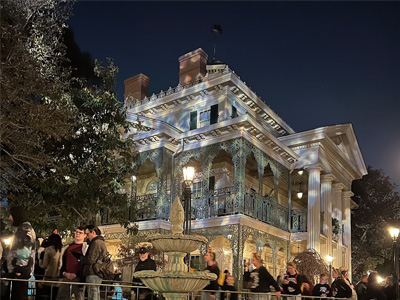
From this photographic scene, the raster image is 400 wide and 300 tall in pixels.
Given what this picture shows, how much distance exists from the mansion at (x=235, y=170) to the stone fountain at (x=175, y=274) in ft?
32.5

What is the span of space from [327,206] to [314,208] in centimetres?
246

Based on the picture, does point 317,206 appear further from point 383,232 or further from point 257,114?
point 383,232

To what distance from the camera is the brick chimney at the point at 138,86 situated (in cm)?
3181

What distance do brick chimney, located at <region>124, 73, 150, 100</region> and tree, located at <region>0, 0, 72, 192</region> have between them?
1762cm

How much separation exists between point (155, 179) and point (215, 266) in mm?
13924

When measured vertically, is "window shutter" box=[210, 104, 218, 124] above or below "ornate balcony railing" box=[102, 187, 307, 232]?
above

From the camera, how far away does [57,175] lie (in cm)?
1329

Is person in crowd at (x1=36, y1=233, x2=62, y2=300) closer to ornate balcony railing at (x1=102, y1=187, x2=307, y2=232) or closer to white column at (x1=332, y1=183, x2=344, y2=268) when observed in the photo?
ornate balcony railing at (x1=102, y1=187, x2=307, y2=232)

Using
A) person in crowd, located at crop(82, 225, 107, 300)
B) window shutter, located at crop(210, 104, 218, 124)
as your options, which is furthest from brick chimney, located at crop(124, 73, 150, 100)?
person in crowd, located at crop(82, 225, 107, 300)

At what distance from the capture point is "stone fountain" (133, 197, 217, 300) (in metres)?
7.64

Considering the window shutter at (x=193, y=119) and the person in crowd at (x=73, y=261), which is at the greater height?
the window shutter at (x=193, y=119)

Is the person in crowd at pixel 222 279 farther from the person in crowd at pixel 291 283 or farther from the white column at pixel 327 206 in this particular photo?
the white column at pixel 327 206

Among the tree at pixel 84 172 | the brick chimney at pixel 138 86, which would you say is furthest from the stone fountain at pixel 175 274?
the brick chimney at pixel 138 86

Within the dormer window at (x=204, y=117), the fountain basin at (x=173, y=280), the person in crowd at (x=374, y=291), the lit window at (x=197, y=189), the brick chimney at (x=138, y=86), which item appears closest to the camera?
the fountain basin at (x=173, y=280)
